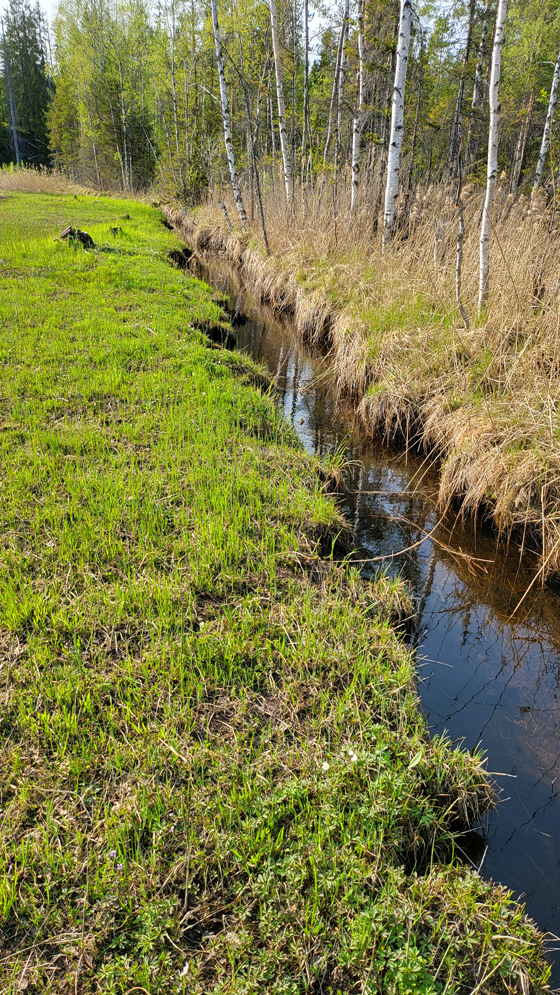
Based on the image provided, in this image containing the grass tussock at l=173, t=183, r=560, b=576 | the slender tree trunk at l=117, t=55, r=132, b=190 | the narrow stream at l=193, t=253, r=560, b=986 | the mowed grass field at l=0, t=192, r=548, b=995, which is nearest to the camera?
the mowed grass field at l=0, t=192, r=548, b=995

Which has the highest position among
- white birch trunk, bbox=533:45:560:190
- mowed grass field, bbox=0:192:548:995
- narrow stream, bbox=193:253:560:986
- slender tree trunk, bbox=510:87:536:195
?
white birch trunk, bbox=533:45:560:190

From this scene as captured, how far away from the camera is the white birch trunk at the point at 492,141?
438 cm

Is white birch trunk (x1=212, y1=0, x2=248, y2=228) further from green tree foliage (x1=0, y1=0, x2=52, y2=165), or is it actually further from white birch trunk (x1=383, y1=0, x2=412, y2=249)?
Answer: green tree foliage (x1=0, y1=0, x2=52, y2=165)

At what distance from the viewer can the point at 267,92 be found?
1429cm

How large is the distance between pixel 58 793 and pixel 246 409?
12.0ft

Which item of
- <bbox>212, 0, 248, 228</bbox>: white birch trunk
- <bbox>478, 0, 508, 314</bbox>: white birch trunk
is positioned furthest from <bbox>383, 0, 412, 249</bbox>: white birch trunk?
<bbox>212, 0, 248, 228</bbox>: white birch trunk

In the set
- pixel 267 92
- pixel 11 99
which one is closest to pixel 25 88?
pixel 11 99

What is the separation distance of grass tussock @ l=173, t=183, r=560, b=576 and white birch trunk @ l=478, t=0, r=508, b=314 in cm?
15

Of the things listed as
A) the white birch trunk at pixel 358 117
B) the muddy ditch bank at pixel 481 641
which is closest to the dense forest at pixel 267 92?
the white birch trunk at pixel 358 117

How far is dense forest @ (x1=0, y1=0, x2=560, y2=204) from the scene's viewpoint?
1084 centimetres

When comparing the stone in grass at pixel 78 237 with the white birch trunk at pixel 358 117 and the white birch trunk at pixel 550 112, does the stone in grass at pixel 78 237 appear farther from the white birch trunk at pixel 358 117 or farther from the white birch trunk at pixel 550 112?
the white birch trunk at pixel 550 112

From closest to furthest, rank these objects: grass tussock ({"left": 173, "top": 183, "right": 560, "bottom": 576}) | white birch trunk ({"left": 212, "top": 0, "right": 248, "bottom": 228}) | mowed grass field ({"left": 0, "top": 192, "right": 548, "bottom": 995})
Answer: mowed grass field ({"left": 0, "top": 192, "right": 548, "bottom": 995}), grass tussock ({"left": 173, "top": 183, "right": 560, "bottom": 576}), white birch trunk ({"left": 212, "top": 0, "right": 248, "bottom": 228})

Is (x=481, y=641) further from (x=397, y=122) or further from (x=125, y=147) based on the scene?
(x=125, y=147)

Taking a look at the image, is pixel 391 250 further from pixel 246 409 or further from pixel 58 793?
pixel 58 793
